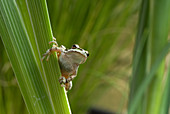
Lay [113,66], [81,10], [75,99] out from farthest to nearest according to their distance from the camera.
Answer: [113,66]
[75,99]
[81,10]

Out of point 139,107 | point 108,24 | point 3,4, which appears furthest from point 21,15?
point 108,24

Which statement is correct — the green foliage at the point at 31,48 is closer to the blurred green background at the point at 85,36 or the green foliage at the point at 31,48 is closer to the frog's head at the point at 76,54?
the frog's head at the point at 76,54

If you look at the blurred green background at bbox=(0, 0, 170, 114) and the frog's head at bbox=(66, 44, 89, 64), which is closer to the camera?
the frog's head at bbox=(66, 44, 89, 64)

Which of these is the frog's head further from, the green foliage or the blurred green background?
the blurred green background

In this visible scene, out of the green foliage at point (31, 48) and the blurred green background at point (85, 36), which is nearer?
the green foliage at point (31, 48)

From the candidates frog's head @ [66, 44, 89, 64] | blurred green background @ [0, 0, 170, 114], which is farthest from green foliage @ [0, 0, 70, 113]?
blurred green background @ [0, 0, 170, 114]

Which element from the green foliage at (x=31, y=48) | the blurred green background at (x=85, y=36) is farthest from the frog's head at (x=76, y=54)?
the blurred green background at (x=85, y=36)

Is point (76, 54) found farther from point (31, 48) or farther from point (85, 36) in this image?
point (85, 36)

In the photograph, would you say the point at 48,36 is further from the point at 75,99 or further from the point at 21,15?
the point at 75,99

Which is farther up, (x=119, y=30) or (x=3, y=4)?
(x=119, y=30)
